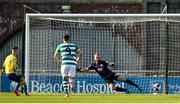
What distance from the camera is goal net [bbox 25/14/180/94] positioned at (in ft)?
95.1

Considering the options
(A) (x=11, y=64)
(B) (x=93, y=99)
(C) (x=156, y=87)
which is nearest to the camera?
(B) (x=93, y=99)

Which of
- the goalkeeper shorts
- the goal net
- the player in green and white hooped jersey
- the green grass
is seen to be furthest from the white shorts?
the goal net

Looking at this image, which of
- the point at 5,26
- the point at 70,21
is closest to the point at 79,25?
the point at 70,21

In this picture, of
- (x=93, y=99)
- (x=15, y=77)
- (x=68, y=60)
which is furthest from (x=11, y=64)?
(x=93, y=99)

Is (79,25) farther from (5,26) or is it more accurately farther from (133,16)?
(5,26)

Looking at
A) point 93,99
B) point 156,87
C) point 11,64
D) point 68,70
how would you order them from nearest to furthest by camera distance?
point 93,99 < point 68,70 < point 11,64 < point 156,87

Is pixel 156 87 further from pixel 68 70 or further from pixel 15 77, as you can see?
pixel 68 70

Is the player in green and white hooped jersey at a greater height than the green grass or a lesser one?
greater

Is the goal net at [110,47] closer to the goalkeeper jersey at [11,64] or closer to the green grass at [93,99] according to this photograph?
the goalkeeper jersey at [11,64]

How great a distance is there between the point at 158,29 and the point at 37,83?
7.29 m

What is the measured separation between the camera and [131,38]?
35.7 metres

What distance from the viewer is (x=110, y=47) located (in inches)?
1289

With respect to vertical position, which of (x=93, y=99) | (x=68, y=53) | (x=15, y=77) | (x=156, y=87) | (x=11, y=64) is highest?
(x=68, y=53)

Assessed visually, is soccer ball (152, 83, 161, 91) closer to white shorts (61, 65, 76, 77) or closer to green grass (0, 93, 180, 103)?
white shorts (61, 65, 76, 77)
